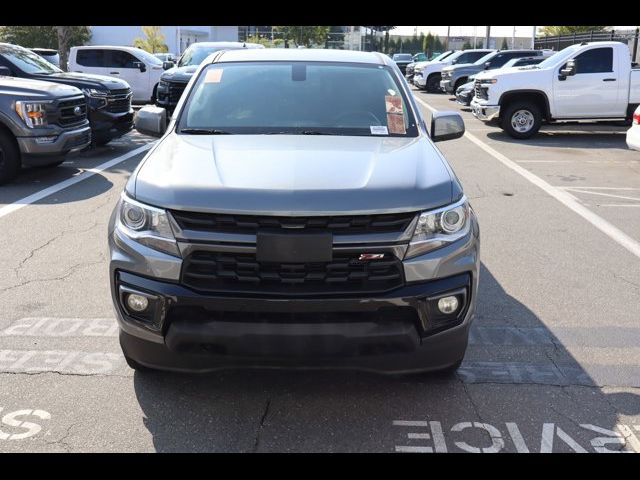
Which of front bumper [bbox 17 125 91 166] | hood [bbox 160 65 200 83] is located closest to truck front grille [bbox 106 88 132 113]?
hood [bbox 160 65 200 83]

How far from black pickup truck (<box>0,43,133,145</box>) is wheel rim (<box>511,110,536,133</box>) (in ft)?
26.9

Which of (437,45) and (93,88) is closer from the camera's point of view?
(93,88)

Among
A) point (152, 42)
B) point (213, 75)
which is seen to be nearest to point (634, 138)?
point (213, 75)

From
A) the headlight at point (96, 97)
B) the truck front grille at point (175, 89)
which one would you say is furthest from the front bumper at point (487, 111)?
the headlight at point (96, 97)

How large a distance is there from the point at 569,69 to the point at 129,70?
1132cm

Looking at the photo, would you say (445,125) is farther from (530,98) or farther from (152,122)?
(530,98)

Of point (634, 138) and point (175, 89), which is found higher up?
point (175, 89)

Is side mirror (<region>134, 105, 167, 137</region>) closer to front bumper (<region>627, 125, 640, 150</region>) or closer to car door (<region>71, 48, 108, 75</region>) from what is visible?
front bumper (<region>627, 125, 640, 150</region>)

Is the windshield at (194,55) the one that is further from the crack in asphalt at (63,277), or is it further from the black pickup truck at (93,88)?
the crack in asphalt at (63,277)

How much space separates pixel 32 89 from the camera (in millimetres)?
9188

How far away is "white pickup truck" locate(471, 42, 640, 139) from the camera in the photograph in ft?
48.2

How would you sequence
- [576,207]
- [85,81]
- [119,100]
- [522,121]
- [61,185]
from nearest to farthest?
[576,207], [61,185], [85,81], [119,100], [522,121]
